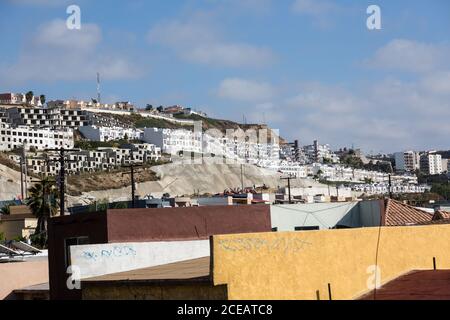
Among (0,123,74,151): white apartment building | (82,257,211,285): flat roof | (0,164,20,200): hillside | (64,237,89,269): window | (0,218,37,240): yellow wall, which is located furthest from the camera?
(0,123,74,151): white apartment building

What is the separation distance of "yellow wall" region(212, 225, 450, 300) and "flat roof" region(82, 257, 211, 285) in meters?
0.62

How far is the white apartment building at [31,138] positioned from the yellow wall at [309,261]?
139536mm

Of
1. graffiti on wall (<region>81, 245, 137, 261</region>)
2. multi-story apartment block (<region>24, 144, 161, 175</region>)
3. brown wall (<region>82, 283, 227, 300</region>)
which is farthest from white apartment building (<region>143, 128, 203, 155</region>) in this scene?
brown wall (<region>82, 283, 227, 300</region>)

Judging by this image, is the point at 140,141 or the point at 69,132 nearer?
the point at 69,132

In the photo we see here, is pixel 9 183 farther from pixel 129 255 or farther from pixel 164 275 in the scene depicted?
pixel 164 275

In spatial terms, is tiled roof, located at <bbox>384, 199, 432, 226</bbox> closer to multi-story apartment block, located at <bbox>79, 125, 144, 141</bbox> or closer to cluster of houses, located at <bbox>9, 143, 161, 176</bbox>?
cluster of houses, located at <bbox>9, 143, 161, 176</bbox>

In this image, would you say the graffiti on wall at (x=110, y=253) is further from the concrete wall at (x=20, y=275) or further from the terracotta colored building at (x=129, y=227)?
the concrete wall at (x=20, y=275)

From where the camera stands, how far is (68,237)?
2000 centimetres

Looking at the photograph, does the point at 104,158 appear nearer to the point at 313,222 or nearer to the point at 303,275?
the point at 313,222

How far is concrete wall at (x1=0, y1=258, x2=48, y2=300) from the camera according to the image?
24219mm
